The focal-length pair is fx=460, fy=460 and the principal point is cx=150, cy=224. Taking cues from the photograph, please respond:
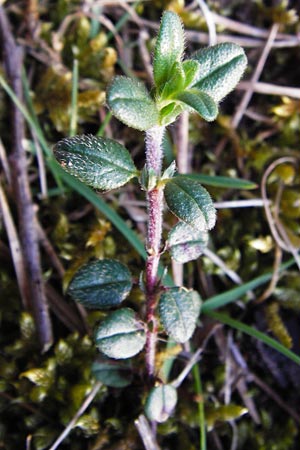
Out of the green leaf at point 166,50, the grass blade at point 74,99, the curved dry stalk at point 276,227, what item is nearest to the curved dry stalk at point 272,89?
the curved dry stalk at point 276,227

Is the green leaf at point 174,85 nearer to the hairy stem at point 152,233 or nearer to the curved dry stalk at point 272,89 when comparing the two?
the hairy stem at point 152,233

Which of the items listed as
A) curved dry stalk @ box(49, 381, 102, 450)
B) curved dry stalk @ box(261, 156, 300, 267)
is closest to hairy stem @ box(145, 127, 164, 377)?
curved dry stalk @ box(49, 381, 102, 450)

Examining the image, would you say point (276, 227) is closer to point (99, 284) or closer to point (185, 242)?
point (185, 242)

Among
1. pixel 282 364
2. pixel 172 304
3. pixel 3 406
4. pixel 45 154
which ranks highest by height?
pixel 45 154

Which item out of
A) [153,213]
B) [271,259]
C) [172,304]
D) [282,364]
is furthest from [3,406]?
[271,259]

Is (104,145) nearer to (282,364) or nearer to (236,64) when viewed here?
(236,64)

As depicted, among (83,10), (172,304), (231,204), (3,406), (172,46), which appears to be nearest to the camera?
(172,46)

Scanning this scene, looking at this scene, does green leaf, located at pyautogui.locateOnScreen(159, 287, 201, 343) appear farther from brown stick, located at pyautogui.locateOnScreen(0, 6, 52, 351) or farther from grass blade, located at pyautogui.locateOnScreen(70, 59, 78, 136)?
grass blade, located at pyautogui.locateOnScreen(70, 59, 78, 136)
